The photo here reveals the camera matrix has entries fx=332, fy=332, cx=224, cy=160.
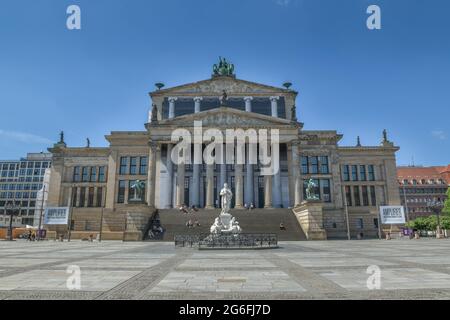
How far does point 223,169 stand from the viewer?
51688mm

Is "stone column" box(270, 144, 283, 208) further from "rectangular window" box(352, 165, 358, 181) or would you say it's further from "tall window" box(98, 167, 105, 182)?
"tall window" box(98, 167, 105, 182)

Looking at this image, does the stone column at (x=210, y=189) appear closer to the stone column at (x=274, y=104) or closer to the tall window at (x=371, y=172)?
the stone column at (x=274, y=104)

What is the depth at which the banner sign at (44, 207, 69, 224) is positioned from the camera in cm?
4800

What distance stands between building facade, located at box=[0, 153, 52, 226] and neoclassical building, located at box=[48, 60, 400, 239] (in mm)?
73026

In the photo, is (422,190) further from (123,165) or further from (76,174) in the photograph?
(76,174)

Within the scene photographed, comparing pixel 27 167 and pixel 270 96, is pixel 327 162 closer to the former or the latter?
pixel 270 96

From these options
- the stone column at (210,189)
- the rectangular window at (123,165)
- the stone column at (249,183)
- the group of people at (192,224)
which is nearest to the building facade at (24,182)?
the rectangular window at (123,165)

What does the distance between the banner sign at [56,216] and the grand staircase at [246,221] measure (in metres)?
15.0

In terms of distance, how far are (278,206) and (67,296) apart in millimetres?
44742

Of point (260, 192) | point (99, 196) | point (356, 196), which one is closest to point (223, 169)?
point (260, 192)

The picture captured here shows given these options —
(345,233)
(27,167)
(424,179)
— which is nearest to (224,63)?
(345,233)

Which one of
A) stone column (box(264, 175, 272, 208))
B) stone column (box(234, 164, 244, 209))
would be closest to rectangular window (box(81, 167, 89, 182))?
stone column (box(234, 164, 244, 209))

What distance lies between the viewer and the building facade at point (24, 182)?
119m

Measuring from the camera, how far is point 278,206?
165 feet
